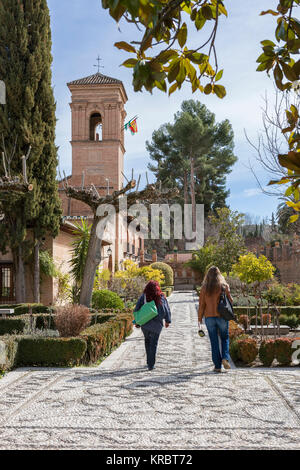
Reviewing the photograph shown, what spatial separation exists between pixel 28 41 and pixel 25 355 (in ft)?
41.4

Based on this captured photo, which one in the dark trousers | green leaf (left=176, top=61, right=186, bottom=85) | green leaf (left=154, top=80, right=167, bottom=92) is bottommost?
the dark trousers

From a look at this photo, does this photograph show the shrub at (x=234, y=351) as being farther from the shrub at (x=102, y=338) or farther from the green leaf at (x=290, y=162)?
the green leaf at (x=290, y=162)

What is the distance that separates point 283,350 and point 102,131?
23.1 meters

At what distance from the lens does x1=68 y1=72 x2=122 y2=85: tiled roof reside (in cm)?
2878

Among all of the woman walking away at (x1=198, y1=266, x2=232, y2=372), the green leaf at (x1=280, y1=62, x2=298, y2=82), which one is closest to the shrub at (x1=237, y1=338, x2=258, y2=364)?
the woman walking away at (x1=198, y1=266, x2=232, y2=372)

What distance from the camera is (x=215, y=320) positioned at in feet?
23.6

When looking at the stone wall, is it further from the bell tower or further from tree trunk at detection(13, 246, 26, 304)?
tree trunk at detection(13, 246, 26, 304)

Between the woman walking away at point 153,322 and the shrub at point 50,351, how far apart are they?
1.10 metres

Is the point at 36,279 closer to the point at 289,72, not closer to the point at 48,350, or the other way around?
the point at 48,350

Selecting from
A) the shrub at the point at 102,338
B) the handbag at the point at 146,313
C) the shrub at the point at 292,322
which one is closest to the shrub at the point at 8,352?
the shrub at the point at 102,338

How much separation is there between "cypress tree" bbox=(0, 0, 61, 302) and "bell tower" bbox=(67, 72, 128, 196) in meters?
11.5

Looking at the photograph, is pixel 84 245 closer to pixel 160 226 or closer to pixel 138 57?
pixel 138 57

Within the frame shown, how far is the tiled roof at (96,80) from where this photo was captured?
28781mm

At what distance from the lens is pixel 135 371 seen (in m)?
7.30
